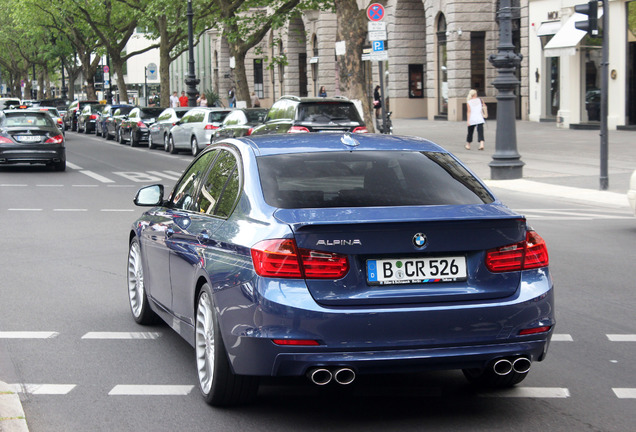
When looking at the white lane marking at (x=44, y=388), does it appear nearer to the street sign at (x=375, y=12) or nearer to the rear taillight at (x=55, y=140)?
the street sign at (x=375, y=12)

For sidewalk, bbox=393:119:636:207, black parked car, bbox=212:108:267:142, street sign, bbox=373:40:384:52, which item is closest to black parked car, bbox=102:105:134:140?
sidewalk, bbox=393:119:636:207

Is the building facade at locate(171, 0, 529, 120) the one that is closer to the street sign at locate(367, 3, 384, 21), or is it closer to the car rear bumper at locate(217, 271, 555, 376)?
the street sign at locate(367, 3, 384, 21)

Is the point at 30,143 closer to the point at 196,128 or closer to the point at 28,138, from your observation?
the point at 28,138

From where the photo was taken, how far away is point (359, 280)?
519cm

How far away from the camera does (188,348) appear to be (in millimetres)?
7336

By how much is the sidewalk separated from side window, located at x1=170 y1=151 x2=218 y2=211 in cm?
1117

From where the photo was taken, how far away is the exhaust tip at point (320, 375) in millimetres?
5184

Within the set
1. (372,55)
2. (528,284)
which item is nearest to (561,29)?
(372,55)

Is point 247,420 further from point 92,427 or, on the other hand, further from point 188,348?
point 188,348

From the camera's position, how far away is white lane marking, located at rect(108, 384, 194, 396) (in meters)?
6.12

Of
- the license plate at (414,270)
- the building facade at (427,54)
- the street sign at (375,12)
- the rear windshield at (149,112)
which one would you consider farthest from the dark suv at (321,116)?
the license plate at (414,270)

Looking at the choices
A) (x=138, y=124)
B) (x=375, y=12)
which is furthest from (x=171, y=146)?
(x=375, y=12)

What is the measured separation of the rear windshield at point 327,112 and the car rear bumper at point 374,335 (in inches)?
768

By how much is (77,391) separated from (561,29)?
110 feet
